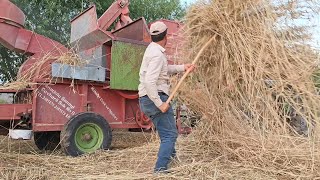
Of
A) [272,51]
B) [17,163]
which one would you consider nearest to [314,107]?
[272,51]

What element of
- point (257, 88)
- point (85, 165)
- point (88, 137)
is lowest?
point (85, 165)

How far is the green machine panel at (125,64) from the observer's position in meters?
6.30

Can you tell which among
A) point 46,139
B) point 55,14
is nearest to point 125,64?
point 46,139

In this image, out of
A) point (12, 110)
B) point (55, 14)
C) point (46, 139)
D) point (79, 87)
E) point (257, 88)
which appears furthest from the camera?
point (55, 14)

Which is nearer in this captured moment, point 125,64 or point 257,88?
point 257,88

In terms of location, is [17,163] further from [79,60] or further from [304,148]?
[304,148]

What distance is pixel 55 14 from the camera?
12688mm

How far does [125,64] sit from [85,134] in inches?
48.4

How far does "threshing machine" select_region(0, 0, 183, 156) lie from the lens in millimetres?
5973

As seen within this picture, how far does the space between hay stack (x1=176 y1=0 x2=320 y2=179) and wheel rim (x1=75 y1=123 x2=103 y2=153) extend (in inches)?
84.1

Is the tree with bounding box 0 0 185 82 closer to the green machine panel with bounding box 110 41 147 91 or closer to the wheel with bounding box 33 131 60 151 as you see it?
the wheel with bounding box 33 131 60 151

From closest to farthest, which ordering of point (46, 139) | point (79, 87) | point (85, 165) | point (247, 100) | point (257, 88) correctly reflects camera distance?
point (257, 88) → point (247, 100) → point (85, 165) → point (79, 87) → point (46, 139)

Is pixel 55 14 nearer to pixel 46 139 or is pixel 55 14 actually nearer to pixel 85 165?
pixel 46 139

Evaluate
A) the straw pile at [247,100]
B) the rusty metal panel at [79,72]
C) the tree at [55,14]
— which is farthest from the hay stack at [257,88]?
the tree at [55,14]
